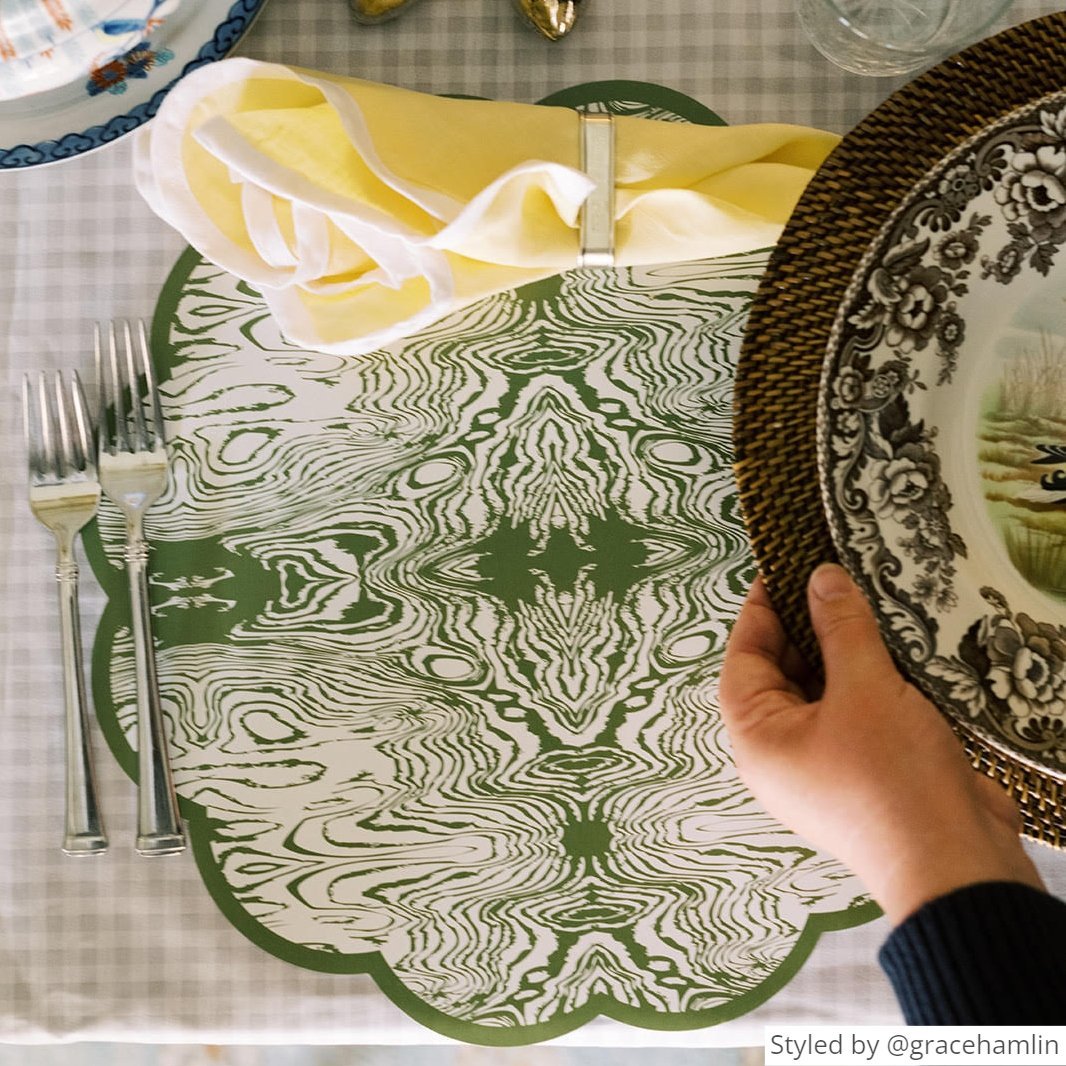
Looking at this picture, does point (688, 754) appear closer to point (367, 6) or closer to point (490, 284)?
point (490, 284)

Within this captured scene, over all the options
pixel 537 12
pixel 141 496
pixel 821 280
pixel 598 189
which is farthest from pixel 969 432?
pixel 141 496

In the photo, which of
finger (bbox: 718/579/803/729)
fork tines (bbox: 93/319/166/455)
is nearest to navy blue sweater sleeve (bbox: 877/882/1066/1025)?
finger (bbox: 718/579/803/729)

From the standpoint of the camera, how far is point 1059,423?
0.50 meters

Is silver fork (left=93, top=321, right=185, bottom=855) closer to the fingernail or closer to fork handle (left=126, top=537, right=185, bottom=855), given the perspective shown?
fork handle (left=126, top=537, right=185, bottom=855)

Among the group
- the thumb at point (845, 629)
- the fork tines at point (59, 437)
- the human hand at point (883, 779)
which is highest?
the fork tines at point (59, 437)

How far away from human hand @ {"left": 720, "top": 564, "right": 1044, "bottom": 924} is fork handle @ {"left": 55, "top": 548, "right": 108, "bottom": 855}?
0.38 meters

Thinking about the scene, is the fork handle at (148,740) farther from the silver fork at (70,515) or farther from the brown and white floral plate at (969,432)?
the brown and white floral plate at (969,432)

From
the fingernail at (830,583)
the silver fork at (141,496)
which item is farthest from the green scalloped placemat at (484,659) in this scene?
the fingernail at (830,583)

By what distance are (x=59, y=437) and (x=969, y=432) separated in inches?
19.5

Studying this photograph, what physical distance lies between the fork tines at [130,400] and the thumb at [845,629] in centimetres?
37

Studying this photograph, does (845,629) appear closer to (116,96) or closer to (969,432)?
(969,432)

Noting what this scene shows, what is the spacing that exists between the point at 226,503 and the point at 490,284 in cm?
20

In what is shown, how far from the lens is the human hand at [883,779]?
44cm

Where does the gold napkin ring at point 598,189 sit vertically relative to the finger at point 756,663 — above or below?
above
